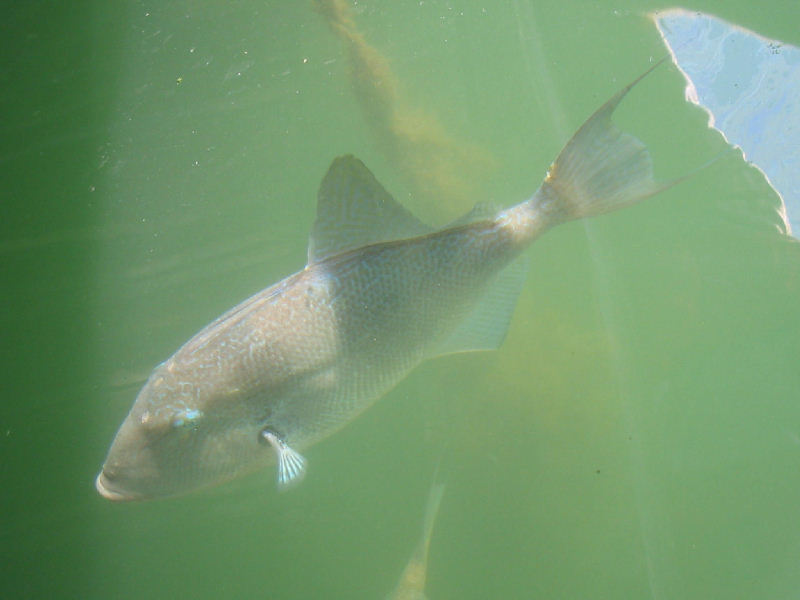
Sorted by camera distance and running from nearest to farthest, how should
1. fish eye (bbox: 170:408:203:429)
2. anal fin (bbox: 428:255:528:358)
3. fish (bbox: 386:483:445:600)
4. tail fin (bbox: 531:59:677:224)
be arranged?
fish eye (bbox: 170:408:203:429) → tail fin (bbox: 531:59:677:224) → anal fin (bbox: 428:255:528:358) → fish (bbox: 386:483:445:600)

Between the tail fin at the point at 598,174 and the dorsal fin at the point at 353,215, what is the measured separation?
52 centimetres

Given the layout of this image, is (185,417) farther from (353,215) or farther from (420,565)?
(420,565)

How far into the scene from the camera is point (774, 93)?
3430mm

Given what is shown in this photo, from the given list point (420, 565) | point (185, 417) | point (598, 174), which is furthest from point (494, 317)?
point (420, 565)

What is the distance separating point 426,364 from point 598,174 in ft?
7.33

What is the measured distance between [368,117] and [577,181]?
9.56ft

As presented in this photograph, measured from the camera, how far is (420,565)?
3.33 metres

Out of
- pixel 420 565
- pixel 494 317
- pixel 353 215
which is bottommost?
pixel 420 565

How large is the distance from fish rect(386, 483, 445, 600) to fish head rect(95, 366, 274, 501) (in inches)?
88.3

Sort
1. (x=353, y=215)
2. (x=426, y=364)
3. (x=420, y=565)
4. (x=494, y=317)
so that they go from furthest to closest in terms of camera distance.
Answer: (x=426, y=364)
(x=420, y=565)
(x=494, y=317)
(x=353, y=215)

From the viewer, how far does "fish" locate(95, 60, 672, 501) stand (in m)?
1.58

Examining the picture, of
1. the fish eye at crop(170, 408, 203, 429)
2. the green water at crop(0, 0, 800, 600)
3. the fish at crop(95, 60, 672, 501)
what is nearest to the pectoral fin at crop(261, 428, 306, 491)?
the fish at crop(95, 60, 672, 501)

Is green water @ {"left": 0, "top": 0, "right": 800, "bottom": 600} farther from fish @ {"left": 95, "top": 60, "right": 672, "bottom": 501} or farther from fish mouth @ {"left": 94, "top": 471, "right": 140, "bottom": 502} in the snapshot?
fish mouth @ {"left": 94, "top": 471, "right": 140, "bottom": 502}

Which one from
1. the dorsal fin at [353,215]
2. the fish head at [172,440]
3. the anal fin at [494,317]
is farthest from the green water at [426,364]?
the fish head at [172,440]
